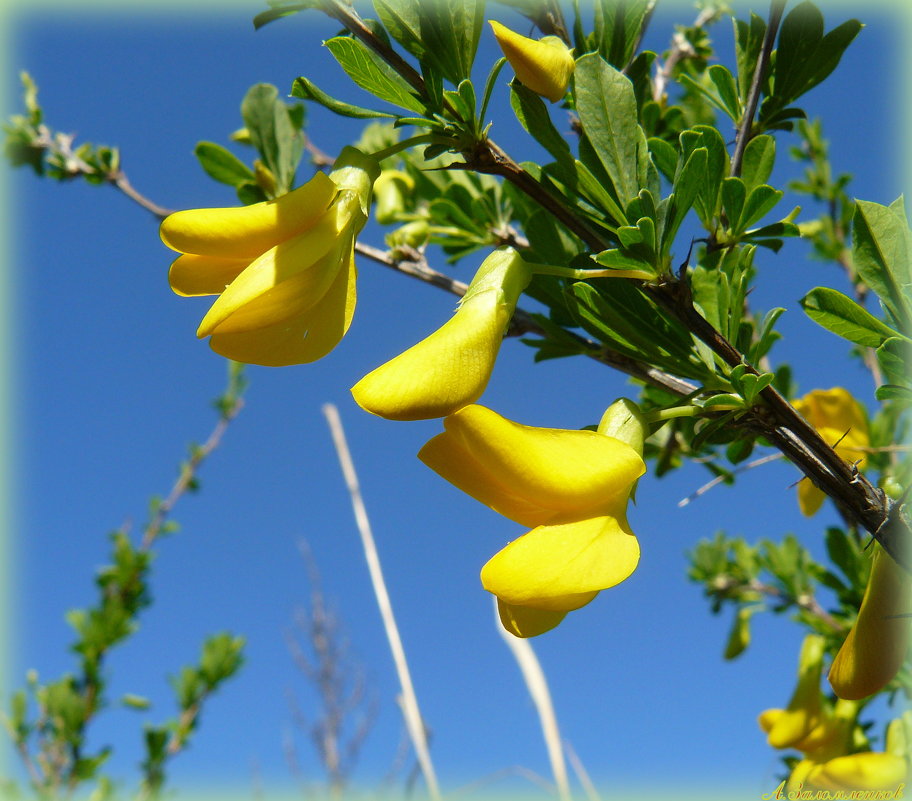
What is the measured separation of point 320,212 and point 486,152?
0.12 meters

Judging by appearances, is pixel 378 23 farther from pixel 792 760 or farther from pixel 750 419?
pixel 792 760

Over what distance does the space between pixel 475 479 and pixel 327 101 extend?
0.29m

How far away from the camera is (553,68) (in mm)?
499

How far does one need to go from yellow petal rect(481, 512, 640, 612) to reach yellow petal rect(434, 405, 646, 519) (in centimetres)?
2

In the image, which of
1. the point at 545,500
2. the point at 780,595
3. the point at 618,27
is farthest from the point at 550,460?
the point at 780,595

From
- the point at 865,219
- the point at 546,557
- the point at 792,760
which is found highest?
the point at 865,219

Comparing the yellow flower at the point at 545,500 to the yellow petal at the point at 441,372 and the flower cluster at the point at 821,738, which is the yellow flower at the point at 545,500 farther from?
the flower cluster at the point at 821,738

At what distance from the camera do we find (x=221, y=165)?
0.89 metres

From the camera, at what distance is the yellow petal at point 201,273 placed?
513 mm

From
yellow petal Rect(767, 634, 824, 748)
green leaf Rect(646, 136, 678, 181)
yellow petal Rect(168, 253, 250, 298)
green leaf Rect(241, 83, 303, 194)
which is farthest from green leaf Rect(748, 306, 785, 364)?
yellow petal Rect(767, 634, 824, 748)

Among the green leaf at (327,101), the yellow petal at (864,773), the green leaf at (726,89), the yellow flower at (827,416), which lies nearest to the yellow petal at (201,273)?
the green leaf at (327,101)

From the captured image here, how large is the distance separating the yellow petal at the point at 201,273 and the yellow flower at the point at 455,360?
151 millimetres

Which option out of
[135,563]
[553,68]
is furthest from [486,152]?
[135,563]

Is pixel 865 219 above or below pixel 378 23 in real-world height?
below
